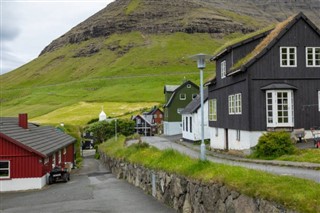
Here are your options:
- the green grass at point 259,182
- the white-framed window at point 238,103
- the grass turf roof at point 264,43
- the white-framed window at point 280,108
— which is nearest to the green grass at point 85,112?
the white-framed window at point 238,103

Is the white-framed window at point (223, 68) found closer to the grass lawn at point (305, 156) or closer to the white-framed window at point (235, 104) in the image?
the white-framed window at point (235, 104)

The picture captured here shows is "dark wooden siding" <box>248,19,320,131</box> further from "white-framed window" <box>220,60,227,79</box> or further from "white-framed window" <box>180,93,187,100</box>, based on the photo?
"white-framed window" <box>180,93,187,100</box>

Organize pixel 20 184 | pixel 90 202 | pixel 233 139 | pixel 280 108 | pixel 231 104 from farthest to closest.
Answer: pixel 231 104 < pixel 233 139 < pixel 20 184 < pixel 280 108 < pixel 90 202

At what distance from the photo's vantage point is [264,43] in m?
27.0

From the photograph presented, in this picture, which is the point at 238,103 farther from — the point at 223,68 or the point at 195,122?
the point at 195,122

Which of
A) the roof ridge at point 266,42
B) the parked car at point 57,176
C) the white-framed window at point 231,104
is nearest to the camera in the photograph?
the roof ridge at point 266,42

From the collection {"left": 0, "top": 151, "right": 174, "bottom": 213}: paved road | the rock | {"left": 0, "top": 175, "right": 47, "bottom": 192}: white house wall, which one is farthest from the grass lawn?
{"left": 0, "top": 175, "right": 47, "bottom": 192}: white house wall

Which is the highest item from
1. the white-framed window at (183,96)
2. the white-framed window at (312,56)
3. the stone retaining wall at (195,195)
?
the white-framed window at (312,56)

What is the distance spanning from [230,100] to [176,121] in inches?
1352

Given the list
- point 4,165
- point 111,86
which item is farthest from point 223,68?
point 111,86

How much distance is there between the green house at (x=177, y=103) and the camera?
63.7 m

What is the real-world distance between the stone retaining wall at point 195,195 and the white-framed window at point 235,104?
11.1m

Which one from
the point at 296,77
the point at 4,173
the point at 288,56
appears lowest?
the point at 4,173

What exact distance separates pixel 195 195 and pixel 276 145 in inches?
474
